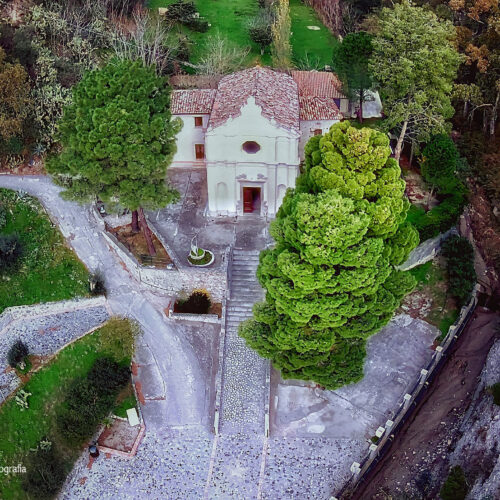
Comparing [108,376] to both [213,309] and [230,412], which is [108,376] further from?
[213,309]

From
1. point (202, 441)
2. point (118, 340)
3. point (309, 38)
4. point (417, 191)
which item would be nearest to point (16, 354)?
point (118, 340)

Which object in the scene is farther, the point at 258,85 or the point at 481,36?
the point at 481,36

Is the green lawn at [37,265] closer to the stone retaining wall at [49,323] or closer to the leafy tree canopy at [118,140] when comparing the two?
the stone retaining wall at [49,323]

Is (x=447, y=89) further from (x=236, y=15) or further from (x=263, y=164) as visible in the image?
(x=236, y=15)

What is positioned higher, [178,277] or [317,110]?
[317,110]

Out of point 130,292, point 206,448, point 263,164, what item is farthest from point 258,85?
point 206,448

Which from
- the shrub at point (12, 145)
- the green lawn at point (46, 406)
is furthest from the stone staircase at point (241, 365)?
the shrub at point (12, 145)
